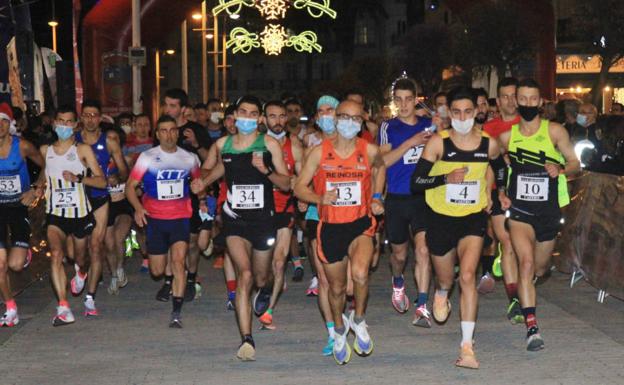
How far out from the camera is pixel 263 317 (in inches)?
388

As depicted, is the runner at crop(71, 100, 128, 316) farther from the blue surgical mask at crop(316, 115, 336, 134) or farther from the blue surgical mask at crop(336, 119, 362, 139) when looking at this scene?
the blue surgical mask at crop(336, 119, 362, 139)

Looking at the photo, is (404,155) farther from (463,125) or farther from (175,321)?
(175,321)

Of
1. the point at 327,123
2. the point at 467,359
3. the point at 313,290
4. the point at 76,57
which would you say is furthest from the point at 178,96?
the point at 76,57

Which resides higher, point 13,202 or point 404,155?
point 404,155

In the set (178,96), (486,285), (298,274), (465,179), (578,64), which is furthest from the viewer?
(578,64)

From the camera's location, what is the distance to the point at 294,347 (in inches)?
354

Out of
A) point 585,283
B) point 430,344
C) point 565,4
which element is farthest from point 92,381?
point 565,4

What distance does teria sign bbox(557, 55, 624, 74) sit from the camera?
138 feet

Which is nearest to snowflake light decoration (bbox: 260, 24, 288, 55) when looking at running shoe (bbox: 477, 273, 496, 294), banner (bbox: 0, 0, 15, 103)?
banner (bbox: 0, 0, 15, 103)

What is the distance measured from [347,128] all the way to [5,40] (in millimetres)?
10320

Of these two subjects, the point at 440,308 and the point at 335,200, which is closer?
the point at 335,200

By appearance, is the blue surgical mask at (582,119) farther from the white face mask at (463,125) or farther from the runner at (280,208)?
the white face mask at (463,125)

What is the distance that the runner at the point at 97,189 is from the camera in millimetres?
11008

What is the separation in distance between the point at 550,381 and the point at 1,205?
5.04m
